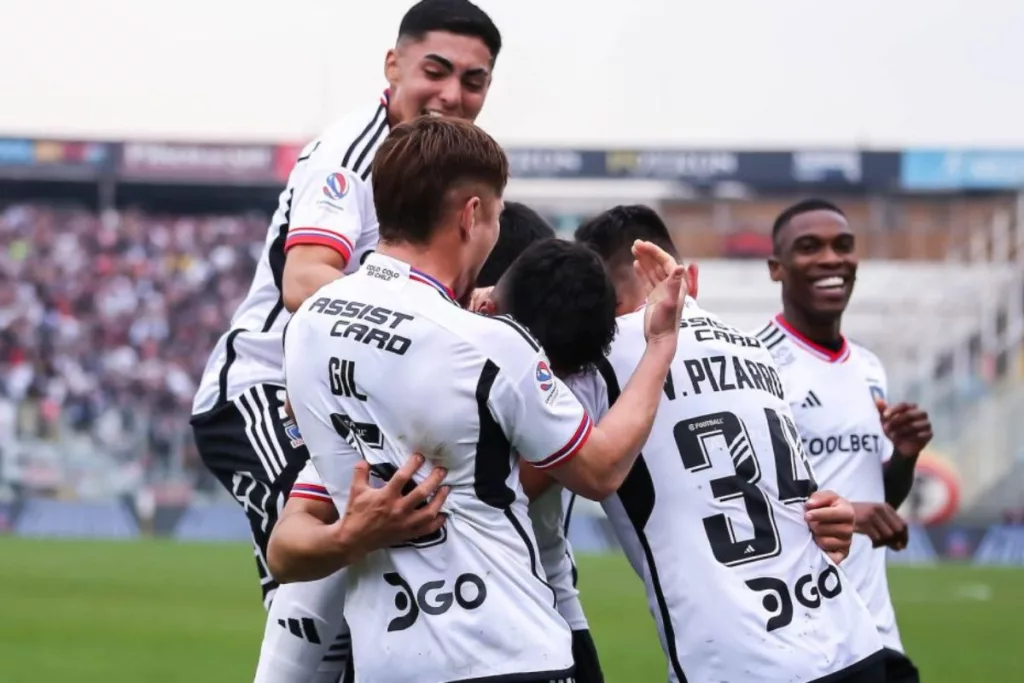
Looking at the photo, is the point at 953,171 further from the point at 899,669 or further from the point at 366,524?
the point at 366,524

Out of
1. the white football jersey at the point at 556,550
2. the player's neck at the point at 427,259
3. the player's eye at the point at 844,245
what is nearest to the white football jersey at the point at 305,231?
the white football jersey at the point at 556,550

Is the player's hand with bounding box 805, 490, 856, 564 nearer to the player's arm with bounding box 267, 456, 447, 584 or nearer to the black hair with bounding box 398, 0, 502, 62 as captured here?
the player's arm with bounding box 267, 456, 447, 584

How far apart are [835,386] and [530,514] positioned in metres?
2.54

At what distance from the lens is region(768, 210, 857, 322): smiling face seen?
6.71m

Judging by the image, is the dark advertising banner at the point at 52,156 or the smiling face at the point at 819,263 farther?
the dark advertising banner at the point at 52,156

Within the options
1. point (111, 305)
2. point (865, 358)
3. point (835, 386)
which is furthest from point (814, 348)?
point (111, 305)

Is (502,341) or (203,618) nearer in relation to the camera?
(502,341)

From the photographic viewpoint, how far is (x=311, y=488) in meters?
4.11

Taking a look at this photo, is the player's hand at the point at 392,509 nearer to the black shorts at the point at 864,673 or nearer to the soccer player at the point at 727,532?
the soccer player at the point at 727,532

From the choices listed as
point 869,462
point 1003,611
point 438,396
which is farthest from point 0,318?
point 438,396

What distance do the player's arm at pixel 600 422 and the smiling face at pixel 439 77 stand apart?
143 cm

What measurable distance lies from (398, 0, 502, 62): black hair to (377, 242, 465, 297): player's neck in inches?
62.1

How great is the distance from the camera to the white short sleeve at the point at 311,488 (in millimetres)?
4074

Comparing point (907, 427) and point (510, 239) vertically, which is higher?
point (510, 239)
